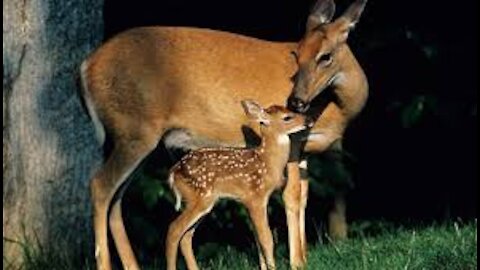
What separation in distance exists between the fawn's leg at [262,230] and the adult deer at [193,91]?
26.3 inches

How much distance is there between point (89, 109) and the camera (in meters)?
9.42

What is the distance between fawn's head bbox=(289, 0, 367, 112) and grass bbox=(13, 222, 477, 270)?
86 centimetres

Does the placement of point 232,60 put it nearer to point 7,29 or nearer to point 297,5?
point 7,29

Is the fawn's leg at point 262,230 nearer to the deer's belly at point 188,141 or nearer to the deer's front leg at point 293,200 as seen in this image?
the deer's front leg at point 293,200

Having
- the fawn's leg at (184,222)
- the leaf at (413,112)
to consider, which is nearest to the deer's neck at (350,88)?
the fawn's leg at (184,222)

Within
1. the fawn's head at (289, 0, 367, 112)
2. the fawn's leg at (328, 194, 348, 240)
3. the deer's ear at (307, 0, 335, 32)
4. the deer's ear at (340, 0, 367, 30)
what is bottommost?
the fawn's leg at (328, 194, 348, 240)

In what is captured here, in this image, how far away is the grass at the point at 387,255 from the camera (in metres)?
8.25

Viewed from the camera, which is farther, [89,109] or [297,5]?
[297,5]

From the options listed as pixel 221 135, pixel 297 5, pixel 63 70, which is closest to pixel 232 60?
pixel 221 135

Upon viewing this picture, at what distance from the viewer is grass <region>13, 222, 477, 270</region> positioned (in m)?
8.25

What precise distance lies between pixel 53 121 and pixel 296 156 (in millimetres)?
1733

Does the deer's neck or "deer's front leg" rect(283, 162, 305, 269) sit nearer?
"deer's front leg" rect(283, 162, 305, 269)

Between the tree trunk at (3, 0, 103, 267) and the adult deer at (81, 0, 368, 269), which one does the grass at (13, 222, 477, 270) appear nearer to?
the tree trunk at (3, 0, 103, 267)

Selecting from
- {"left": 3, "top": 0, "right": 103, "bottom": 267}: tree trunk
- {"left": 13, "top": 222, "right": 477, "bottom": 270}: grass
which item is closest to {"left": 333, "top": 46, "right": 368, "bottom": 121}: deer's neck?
{"left": 13, "top": 222, "right": 477, "bottom": 270}: grass
